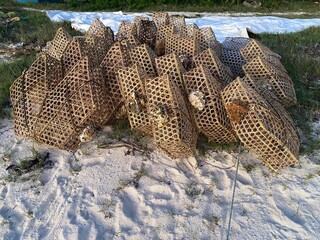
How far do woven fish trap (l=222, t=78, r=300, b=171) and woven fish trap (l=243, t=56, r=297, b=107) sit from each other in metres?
0.70

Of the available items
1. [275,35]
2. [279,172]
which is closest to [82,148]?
[279,172]

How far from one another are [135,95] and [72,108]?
2.10 ft

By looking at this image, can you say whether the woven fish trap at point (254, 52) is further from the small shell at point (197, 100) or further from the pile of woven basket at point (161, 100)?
the small shell at point (197, 100)

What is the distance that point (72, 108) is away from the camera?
3.48 metres

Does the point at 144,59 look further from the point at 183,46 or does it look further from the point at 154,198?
the point at 154,198

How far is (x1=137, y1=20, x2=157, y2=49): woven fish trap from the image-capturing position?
202 inches

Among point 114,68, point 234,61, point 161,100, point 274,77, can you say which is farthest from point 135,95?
point 234,61

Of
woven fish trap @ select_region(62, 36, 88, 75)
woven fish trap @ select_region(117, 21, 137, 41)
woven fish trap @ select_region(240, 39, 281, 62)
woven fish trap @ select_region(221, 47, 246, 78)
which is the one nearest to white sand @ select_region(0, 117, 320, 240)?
woven fish trap @ select_region(62, 36, 88, 75)

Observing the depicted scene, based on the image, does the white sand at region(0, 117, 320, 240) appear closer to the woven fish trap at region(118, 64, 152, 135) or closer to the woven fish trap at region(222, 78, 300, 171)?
the woven fish trap at region(222, 78, 300, 171)

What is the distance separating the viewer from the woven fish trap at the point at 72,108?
11.4 ft

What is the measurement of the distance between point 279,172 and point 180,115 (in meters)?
1.14

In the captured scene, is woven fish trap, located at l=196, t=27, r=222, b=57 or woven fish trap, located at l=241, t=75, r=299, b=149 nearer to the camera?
woven fish trap, located at l=241, t=75, r=299, b=149

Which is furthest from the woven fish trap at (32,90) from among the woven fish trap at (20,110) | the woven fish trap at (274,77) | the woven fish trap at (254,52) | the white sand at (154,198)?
the woven fish trap at (254,52)

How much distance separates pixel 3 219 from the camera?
3.04 meters
